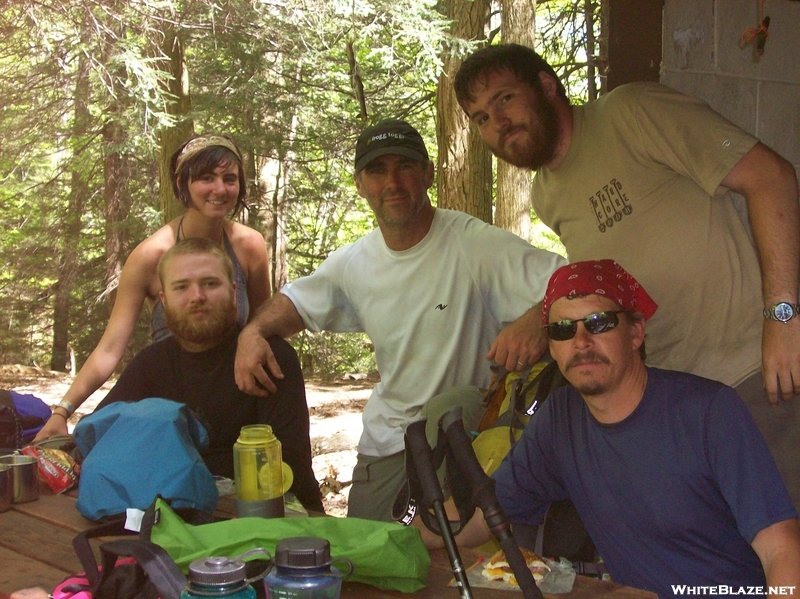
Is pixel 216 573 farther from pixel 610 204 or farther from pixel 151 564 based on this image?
pixel 610 204

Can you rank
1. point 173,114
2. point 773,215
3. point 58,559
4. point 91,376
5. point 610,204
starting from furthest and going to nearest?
point 173,114 < point 91,376 < point 610,204 < point 773,215 < point 58,559

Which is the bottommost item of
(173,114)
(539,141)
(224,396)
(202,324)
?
(224,396)

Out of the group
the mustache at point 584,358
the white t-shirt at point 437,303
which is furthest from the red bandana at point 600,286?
the white t-shirt at point 437,303

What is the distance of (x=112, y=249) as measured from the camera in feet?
39.3

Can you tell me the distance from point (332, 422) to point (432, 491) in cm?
570

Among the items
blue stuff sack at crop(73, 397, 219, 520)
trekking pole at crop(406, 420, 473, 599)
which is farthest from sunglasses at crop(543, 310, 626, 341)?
blue stuff sack at crop(73, 397, 219, 520)

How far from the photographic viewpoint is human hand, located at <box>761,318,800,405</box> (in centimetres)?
229

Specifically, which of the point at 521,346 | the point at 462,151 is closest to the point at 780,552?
the point at 521,346

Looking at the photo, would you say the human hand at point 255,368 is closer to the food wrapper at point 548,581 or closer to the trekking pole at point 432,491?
the food wrapper at point 548,581

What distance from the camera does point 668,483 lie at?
2158 mm

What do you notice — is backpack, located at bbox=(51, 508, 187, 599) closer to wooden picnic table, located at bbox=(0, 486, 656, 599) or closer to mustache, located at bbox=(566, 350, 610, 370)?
wooden picnic table, located at bbox=(0, 486, 656, 599)

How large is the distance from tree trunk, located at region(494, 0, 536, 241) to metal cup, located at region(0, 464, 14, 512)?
233 inches

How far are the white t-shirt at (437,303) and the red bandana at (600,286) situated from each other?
699mm

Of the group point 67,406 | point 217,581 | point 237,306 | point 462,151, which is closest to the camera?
point 217,581
